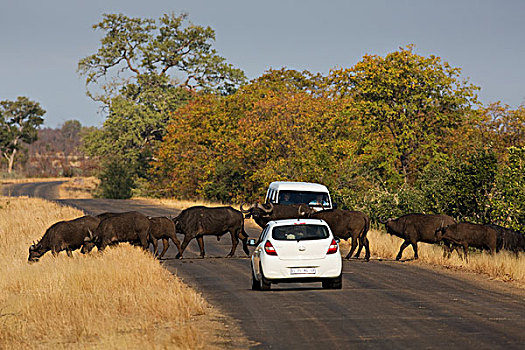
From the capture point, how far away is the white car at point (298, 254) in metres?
17.4

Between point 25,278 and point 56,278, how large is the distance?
56.0 inches

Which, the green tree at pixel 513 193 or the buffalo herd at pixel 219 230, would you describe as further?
the green tree at pixel 513 193

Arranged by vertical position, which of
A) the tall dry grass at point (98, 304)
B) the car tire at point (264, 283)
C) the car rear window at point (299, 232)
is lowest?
the tall dry grass at point (98, 304)

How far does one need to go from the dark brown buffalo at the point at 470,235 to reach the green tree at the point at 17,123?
11206 cm

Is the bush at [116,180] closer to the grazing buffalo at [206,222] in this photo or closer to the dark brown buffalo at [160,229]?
the grazing buffalo at [206,222]

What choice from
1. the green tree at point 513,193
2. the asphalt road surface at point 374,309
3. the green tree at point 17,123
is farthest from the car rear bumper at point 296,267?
the green tree at point 17,123

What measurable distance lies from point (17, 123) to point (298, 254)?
12051 cm

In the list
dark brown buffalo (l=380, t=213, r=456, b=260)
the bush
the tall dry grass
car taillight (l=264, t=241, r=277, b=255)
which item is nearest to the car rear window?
car taillight (l=264, t=241, r=277, b=255)

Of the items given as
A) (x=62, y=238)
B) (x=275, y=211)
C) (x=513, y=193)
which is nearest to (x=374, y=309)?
(x=275, y=211)

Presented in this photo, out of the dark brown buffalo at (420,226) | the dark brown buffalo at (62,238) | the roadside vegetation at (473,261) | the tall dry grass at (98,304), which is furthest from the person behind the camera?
the dark brown buffalo at (420,226)

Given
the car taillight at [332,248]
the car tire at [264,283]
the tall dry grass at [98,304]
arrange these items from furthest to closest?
the car tire at [264,283] → the car taillight at [332,248] → the tall dry grass at [98,304]

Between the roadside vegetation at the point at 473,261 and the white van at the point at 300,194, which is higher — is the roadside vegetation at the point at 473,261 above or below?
below

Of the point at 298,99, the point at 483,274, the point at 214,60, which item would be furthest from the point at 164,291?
the point at 214,60

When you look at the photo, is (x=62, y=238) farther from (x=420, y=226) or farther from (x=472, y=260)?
(x=472, y=260)
